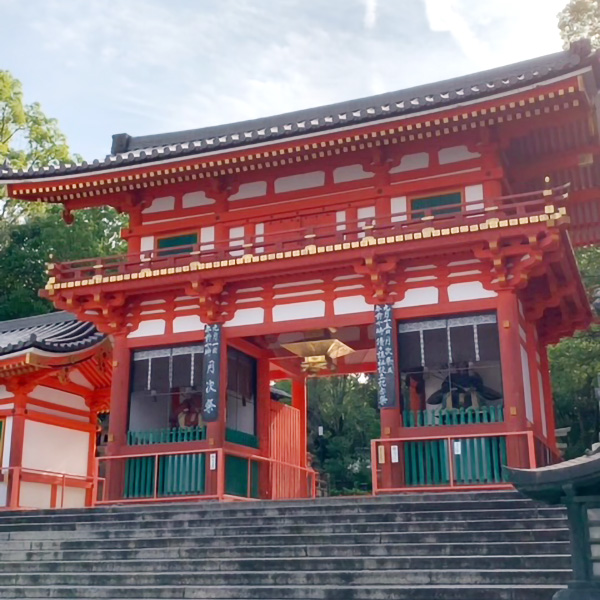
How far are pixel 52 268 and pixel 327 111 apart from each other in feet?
26.2

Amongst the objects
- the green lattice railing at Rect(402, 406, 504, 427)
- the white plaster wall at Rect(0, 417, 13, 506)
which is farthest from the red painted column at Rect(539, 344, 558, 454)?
the white plaster wall at Rect(0, 417, 13, 506)

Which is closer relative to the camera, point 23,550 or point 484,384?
point 23,550

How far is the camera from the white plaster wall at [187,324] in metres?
15.6

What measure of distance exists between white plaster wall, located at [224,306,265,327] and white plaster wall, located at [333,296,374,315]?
1544 millimetres

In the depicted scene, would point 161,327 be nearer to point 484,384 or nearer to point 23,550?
point 23,550

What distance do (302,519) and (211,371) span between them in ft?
15.4

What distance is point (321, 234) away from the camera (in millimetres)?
14758

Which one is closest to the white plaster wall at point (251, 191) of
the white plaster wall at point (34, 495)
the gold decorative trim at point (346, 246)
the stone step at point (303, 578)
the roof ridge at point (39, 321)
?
the gold decorative trim at point (346, 246)

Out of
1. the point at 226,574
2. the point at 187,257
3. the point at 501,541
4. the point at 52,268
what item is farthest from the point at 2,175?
the point at 501,541

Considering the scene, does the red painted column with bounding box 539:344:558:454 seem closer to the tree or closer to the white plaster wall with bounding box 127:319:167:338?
the white plaster wall with bounding box 127:319:167:338

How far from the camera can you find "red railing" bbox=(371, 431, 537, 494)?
12805 millimetres

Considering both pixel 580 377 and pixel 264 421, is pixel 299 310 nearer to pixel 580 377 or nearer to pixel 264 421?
pixel 264 421

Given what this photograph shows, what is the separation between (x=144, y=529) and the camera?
11391mm

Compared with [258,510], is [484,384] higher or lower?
A: higher
